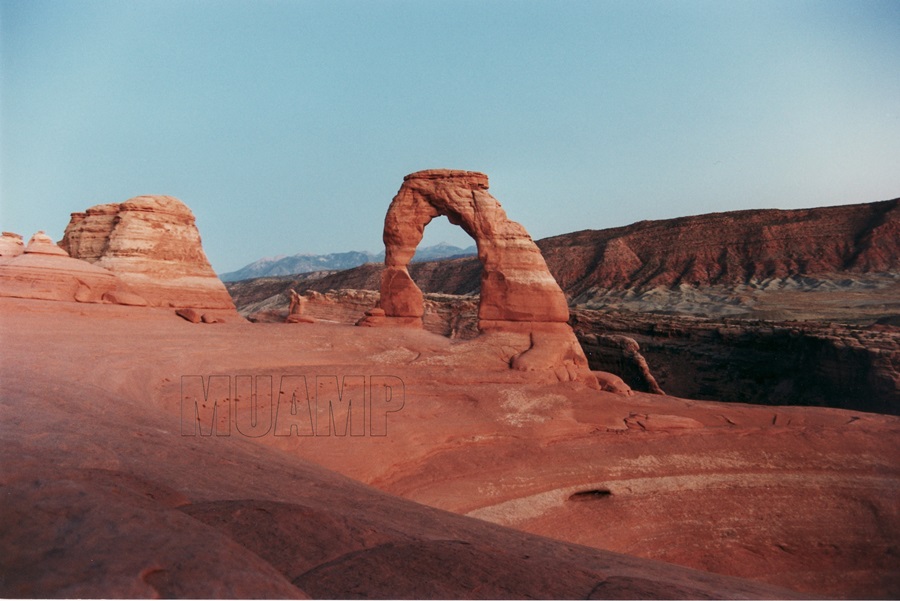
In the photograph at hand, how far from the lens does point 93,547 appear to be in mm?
2107

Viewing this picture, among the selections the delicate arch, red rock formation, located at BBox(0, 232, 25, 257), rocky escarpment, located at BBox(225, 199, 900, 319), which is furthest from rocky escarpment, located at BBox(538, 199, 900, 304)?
red rock formation, located at BBox(0, 232, 25, 257)

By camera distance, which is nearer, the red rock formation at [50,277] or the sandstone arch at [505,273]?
the red rock formation at [50,277]

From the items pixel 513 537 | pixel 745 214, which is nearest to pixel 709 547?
pixel 513 537

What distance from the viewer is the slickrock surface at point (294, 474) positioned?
88.4 inches

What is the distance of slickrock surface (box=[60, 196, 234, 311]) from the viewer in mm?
16047

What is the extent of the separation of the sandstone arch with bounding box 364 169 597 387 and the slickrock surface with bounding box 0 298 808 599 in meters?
Answer: 1.08

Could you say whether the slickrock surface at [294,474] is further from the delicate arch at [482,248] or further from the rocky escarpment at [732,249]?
the rocky escarpment at [732,249]

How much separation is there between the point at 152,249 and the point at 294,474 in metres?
13.2

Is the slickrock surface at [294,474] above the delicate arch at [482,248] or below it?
below

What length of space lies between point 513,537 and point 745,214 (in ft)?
181

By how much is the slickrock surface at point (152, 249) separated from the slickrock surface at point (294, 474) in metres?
2.26

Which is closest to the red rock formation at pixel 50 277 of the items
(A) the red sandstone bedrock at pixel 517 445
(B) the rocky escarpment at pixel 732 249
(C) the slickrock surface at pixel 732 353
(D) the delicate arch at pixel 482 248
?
(A) the red sandstone bedrock at pixel 517 445

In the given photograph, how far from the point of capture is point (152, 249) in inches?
648

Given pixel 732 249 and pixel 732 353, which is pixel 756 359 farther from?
pixel 732 249
